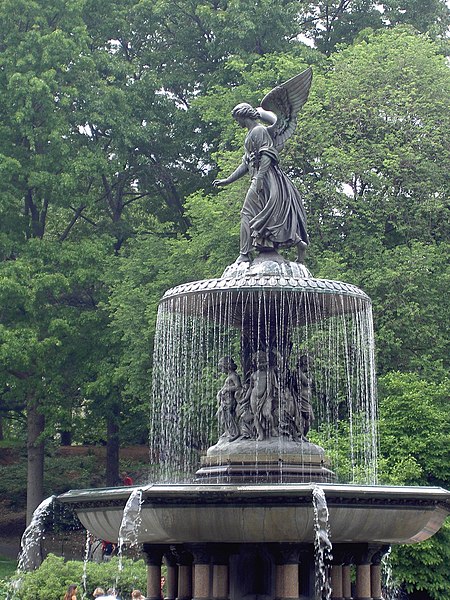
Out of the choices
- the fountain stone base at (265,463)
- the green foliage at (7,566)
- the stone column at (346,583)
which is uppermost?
the fountain stone base at (265,463)

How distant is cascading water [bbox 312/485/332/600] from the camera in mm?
12781

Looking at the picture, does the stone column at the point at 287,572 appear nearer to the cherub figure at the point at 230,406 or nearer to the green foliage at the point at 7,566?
the cherub figure at the point at 230,406

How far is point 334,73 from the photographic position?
33.3 meters

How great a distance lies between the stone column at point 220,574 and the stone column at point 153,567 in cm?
111

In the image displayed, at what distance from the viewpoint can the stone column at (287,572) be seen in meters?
13.8

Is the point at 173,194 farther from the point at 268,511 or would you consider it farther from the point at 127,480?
the point at 268,511

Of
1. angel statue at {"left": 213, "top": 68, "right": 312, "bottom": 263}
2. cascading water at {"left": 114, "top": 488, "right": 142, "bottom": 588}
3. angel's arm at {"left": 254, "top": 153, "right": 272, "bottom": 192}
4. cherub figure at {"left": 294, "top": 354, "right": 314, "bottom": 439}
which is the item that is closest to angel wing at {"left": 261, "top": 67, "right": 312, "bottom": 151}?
angel statue at {"left": 213, "top": 68, "right": 312, "bottom": 263}

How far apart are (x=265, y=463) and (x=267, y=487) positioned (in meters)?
2.23

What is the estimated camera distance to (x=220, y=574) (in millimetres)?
14062

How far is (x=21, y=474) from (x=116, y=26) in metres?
14.2

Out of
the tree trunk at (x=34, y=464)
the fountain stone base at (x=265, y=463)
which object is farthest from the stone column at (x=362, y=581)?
the tree trunk at (x=34, y=464)

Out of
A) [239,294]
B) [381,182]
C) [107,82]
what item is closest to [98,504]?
[239,294]

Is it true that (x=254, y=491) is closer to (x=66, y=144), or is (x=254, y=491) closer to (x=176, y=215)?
(x=66, y=144)

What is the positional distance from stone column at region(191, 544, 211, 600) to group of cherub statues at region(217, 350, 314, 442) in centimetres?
204
